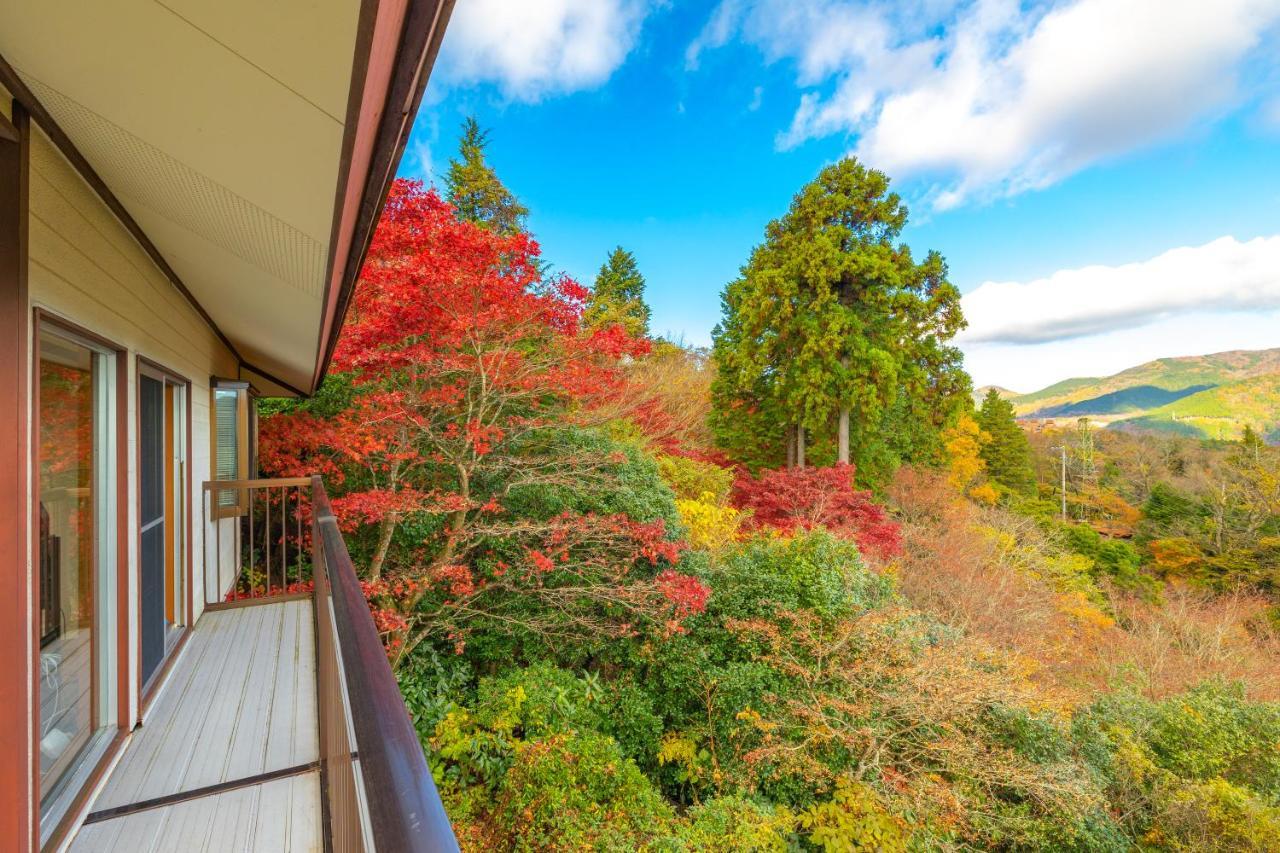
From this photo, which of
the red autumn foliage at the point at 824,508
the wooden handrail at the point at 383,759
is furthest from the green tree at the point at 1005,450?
the wooden handrail at the point at 383,759

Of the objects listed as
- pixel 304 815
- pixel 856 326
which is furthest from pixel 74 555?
pixel 856 326

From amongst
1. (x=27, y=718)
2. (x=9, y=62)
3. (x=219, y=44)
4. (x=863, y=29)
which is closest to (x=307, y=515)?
(x=27, y=718)

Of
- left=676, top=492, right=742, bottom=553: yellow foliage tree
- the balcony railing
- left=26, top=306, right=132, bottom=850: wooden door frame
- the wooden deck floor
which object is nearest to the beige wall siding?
left=26, top=306, right=132, bottom=850: wooden door frame

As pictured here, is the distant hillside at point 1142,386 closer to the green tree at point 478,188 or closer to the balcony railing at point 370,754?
the green tree at point 478,188

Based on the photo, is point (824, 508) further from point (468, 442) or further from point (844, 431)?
point (468, 442)

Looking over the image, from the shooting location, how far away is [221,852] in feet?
6.00

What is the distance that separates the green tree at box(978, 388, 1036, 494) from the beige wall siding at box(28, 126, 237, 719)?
28874mm

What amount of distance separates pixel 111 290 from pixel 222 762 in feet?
6.96

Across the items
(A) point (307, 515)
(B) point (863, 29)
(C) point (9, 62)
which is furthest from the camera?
(B) point (863, 29)

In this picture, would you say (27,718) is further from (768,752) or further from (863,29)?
(863,29)

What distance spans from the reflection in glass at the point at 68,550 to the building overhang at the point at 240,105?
0.65 meters

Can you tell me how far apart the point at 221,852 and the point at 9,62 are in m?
2.43

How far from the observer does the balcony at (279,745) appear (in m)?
0.70

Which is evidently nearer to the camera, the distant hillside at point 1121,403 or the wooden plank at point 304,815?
the wooden plank at point 304,815
